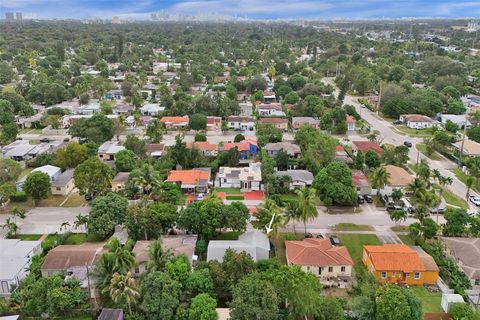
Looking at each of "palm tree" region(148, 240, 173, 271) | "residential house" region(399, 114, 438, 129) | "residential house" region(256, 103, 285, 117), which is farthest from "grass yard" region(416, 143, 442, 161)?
"palm tree" region(148, 240, 173, 271)

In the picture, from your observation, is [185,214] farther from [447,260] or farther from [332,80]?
[332,80]

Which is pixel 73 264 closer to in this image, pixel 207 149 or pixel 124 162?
pixel 124 162

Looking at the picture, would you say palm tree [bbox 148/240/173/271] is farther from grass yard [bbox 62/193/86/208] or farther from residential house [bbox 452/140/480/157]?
residential house [bbox 452/140/480/157]

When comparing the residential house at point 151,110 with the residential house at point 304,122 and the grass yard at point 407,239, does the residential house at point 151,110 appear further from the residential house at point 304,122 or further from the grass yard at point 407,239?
the grass yard at point 407,239

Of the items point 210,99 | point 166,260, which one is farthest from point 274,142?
point 166,260

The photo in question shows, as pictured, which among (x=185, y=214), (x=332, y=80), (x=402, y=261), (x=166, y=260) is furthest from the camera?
(x=332, y=80)

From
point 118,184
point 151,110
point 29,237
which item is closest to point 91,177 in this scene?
point 118,184

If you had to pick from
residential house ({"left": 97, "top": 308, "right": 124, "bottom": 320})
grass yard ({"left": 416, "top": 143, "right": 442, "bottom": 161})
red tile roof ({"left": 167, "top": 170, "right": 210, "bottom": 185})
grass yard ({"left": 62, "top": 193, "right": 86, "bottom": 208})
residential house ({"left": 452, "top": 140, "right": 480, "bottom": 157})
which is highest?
residential house ({"left": 452, "top": 140, "right": 480, "bottom": 157})
